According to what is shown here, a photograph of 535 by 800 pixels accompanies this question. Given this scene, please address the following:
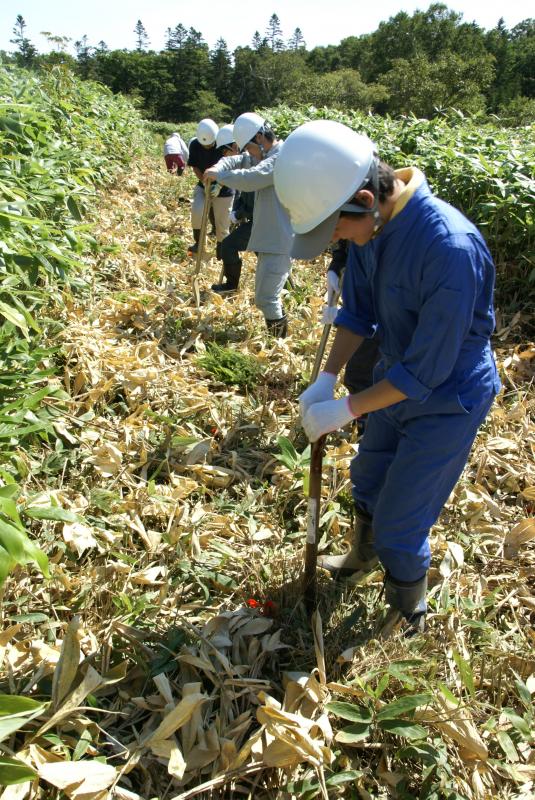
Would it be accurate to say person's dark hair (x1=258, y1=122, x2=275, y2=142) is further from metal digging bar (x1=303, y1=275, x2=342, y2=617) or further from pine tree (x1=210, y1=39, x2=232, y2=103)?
pine tree (x1=210, y1=39, x2=232, y2=103)

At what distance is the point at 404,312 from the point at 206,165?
18.9 ft

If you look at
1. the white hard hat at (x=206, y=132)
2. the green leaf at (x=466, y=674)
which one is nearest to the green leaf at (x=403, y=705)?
the green leaf at (x=466, y=674)

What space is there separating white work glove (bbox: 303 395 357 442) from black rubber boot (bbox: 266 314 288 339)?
9.52 ft

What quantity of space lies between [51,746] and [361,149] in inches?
85.5

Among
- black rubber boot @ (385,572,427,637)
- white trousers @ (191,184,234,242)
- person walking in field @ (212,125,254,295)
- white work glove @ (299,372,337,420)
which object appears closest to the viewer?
black rubber boot @ (385,572,427,637)

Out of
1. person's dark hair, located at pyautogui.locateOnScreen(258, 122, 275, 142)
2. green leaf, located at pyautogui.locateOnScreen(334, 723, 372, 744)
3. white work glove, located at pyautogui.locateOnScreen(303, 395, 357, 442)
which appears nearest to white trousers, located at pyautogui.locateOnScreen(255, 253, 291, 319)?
person's dark hair, located at pyautogui.locateOnScreen(258, 122, 275, 142)

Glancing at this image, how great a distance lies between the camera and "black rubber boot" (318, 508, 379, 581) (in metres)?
2.70

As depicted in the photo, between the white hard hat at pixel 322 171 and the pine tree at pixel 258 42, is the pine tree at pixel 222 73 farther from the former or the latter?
the white hard hat at pixel 322 171

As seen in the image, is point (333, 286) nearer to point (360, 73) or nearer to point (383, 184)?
point (383, 184)

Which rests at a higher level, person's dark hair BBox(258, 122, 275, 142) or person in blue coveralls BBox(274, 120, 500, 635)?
person's dark hair BBox(258, 122, 275, 142)

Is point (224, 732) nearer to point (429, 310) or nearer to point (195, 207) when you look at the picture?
point (429, 310)

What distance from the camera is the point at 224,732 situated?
202 centimetres

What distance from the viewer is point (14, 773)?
1517mm

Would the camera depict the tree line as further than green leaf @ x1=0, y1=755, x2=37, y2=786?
Yes
